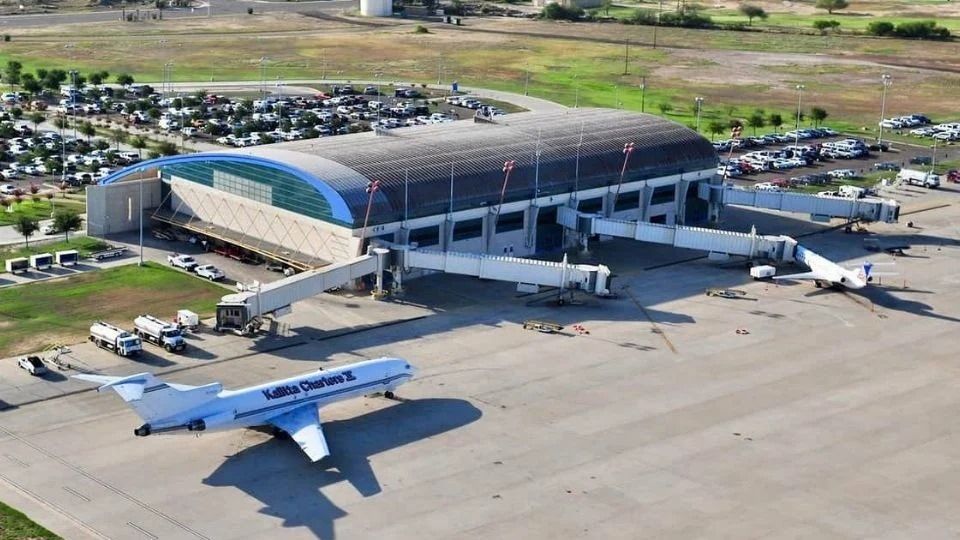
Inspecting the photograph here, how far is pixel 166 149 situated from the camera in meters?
187

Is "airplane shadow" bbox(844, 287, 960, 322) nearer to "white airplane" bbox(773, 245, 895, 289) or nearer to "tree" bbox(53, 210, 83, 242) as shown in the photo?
"white airplane" bbox(773, 245, 895, 289)

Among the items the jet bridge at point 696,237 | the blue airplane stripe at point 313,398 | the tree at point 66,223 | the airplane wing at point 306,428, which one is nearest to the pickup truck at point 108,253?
the tree at point 66,223

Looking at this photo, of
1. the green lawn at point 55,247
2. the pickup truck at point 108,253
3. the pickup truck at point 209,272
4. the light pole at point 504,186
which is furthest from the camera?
the light pole at point 504,186

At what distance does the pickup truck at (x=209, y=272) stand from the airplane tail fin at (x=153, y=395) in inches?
1694

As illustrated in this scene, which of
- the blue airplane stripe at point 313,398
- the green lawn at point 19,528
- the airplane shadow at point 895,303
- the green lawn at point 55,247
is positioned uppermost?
the airplane shadow at point 895,303

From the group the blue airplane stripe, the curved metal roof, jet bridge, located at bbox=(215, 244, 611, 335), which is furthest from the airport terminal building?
the blue airplane stripe

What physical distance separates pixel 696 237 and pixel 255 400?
6359 cm

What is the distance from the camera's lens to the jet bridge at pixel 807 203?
158m

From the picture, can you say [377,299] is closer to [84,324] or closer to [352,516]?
[84,324]

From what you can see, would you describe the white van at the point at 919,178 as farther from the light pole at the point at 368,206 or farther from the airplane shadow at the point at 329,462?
the airplane shadow at the point at 329,462

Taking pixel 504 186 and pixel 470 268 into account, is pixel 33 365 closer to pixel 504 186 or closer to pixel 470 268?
pixel 470 268

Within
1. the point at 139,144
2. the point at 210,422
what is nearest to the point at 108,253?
the point at 210,422

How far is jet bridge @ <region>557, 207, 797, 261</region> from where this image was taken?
466 feet

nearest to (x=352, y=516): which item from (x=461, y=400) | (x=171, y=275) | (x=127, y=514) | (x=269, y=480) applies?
(x=269, y=480)
